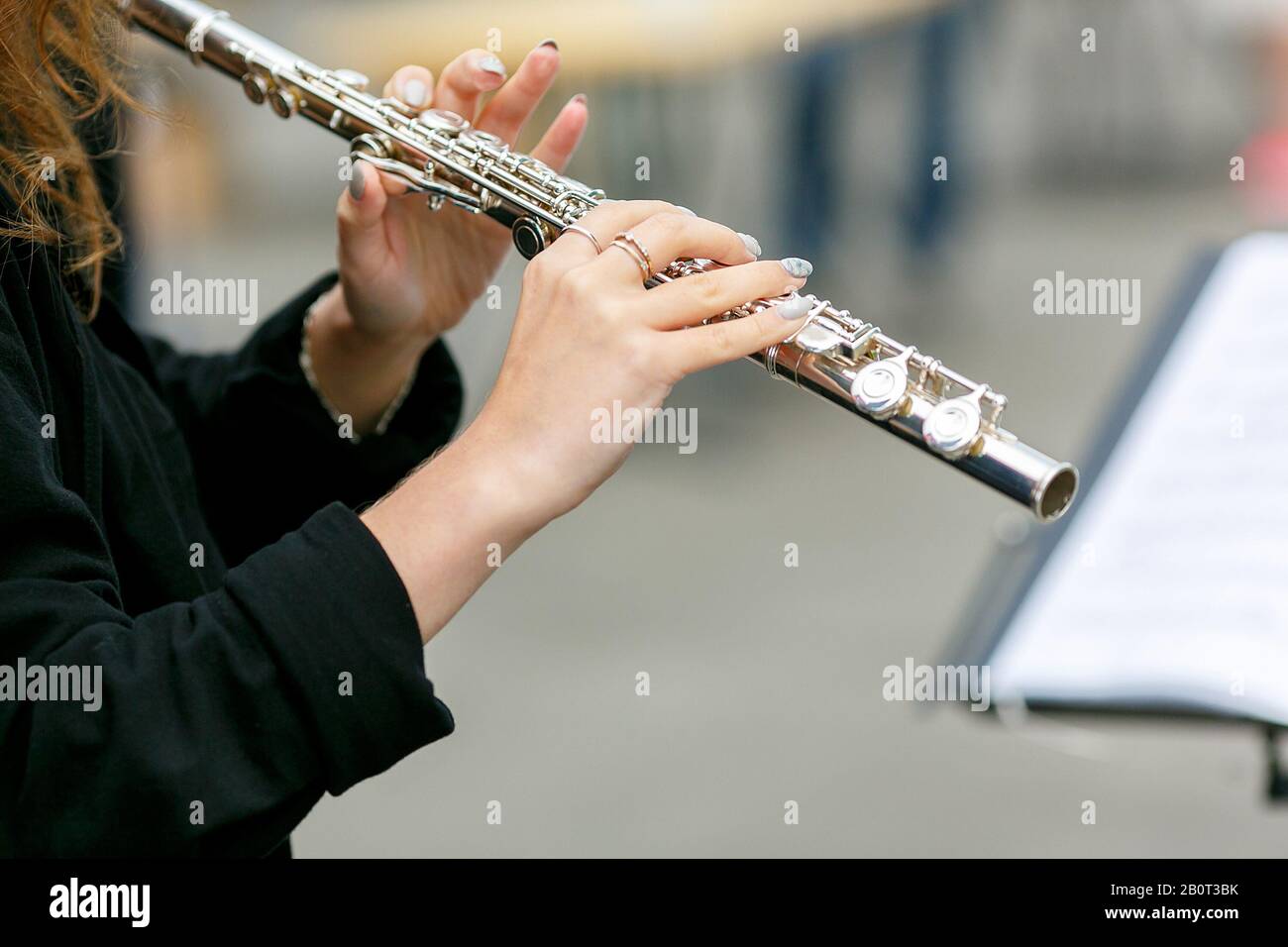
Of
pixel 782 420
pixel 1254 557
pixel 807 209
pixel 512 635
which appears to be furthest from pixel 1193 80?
pixel 1254 557

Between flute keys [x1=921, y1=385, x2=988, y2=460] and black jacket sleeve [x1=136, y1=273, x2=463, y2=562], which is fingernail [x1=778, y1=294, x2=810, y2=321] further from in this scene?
black jacket sleeve [x1=136, y1=273, x2=463, y2=562]

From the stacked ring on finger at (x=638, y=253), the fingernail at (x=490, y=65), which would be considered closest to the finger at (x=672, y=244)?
the stacked ring on finger at (x=638, y=253)

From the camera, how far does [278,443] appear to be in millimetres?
1221

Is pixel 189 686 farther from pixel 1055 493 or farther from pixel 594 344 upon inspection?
pixel 1055 493

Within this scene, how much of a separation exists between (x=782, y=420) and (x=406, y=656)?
3337mm

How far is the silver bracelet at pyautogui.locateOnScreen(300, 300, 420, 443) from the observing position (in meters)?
1.24

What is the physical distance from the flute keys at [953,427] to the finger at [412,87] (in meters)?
0.52

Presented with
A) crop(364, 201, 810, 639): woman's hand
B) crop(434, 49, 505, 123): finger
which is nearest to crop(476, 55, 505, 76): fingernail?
crop(434, 49, 505, 123): finger

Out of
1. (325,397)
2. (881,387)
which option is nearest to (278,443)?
(325,397)

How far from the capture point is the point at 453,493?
767 mm

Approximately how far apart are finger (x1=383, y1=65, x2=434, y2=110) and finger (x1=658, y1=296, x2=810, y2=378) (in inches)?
16.4

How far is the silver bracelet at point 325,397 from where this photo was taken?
4.06 feet
